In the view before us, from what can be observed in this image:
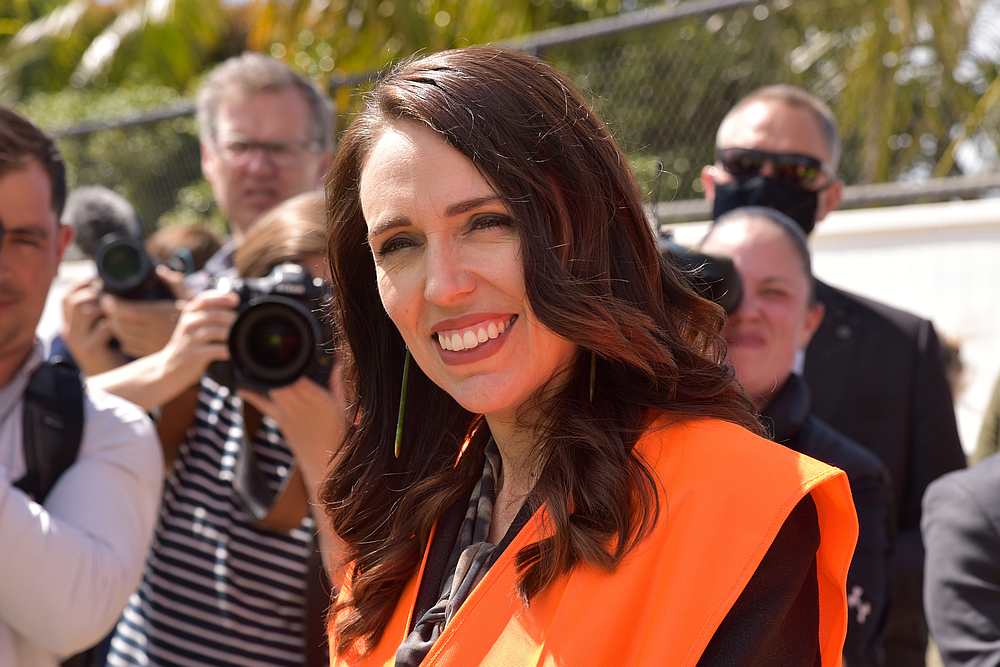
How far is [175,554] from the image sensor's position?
284cm

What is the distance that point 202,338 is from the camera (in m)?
2.79

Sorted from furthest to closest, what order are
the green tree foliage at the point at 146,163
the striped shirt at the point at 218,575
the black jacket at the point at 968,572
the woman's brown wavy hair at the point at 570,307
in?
the green tree foliage at the point at 146,163
the striped shirt at the point at 218,575
the black jacket at the point at 968,572
the woman's brown wavy hair at the point at 570,307

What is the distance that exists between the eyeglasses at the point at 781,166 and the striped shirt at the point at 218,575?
1.52 meters

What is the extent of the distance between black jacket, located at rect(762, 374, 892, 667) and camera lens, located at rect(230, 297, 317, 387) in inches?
37.8

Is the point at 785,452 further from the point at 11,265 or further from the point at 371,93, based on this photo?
the point at 11,265

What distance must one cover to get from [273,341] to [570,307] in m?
1.20

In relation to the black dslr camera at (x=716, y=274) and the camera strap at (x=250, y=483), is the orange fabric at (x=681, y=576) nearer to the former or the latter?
the black dslr camera at (x=716, y=274)

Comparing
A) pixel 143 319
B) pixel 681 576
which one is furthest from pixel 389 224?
pixel 143 319

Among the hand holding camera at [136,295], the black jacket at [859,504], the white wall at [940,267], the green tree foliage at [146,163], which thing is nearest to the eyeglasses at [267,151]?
the hand holding camera at [136,295]

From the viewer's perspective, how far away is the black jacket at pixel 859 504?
2719 millimetres

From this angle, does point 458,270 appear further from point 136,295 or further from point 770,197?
point 770,197

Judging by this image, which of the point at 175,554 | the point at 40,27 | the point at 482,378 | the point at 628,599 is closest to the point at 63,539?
the point at 175,554

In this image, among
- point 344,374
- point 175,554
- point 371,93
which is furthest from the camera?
point 175,554

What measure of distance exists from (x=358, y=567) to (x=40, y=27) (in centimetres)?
1569
